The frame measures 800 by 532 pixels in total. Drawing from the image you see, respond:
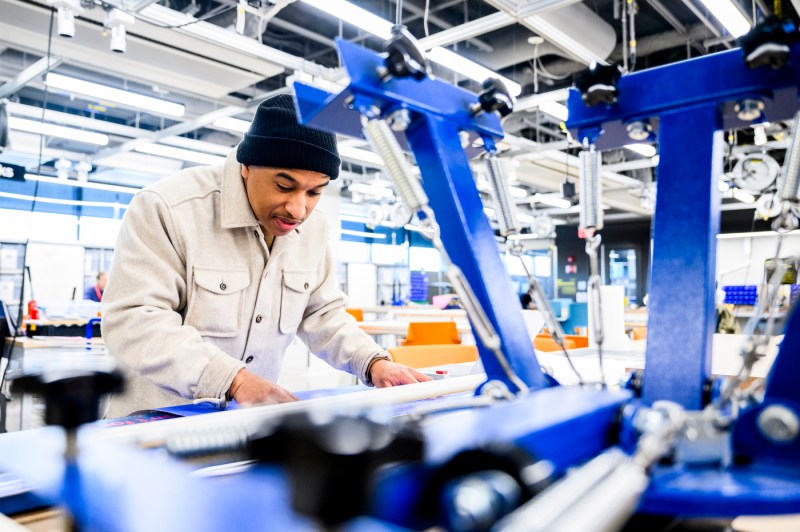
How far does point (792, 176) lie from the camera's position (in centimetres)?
64

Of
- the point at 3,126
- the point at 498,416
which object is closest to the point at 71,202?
the point at 3,126

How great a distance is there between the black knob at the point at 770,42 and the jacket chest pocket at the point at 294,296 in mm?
1213

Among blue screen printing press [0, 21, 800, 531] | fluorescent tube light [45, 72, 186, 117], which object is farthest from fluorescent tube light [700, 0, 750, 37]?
fluorescent tube light [45, 72, 186, 117]

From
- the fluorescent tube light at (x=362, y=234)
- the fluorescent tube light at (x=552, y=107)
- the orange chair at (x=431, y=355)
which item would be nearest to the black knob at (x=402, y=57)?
the orange chair at (x=431, y=355)

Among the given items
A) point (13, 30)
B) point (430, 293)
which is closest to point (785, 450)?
point (13, 30)

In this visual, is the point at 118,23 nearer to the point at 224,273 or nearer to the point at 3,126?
the point at 3,126

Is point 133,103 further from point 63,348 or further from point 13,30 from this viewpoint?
point 63,348

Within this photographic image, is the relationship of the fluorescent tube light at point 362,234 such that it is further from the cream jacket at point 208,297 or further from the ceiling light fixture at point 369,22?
the cream jacket at point 208,297

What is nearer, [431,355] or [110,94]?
[431,355]

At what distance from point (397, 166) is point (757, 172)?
19.8 ft

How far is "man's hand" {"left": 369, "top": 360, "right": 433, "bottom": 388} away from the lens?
1388 millimetres

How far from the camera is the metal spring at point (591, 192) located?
2.54 feet

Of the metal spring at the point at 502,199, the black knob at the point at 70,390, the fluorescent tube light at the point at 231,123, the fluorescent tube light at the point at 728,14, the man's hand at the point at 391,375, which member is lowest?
the man's hand at the point at 391,375

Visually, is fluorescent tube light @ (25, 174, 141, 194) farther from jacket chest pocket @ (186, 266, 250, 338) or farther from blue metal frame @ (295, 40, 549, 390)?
blue metal frame @ (295, 40, 549, 390)
